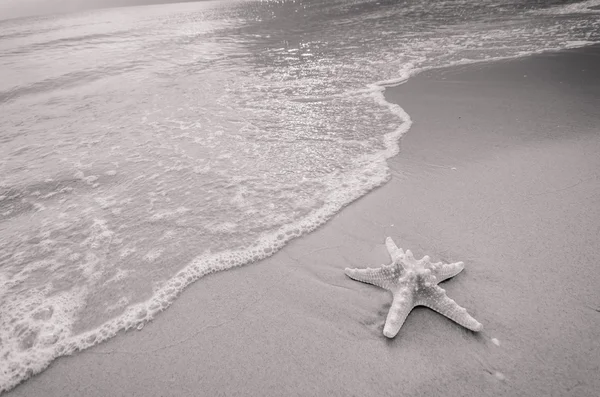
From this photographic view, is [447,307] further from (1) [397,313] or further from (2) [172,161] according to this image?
(2) [172,161]

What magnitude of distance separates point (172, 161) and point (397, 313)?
4202 millimetres

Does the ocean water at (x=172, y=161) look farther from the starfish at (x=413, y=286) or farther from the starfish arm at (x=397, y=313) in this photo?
the starfish arm at (x=397, y=313)

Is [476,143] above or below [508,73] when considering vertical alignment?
below

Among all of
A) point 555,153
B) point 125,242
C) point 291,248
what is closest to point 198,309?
point 291,248

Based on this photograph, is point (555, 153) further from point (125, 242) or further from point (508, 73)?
point (125, 242)

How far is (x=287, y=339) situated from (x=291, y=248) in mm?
1075

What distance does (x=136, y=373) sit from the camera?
8.44 feet

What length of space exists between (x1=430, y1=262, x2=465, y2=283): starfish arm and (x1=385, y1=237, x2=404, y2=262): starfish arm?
1.02 ft

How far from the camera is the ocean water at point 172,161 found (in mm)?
3266

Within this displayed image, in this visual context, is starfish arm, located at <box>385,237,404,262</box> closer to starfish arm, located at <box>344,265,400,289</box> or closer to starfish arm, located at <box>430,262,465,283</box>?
starfish arm, located at <box>344,265,400,289</box>

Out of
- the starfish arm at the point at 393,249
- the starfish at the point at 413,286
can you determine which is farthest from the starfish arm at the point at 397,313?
the starfish arm at the point at 393,249

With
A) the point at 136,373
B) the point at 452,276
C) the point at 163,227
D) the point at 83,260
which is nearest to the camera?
the point at 136,373

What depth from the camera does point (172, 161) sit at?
17.4 ft

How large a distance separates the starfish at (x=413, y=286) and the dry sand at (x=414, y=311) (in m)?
0.12
